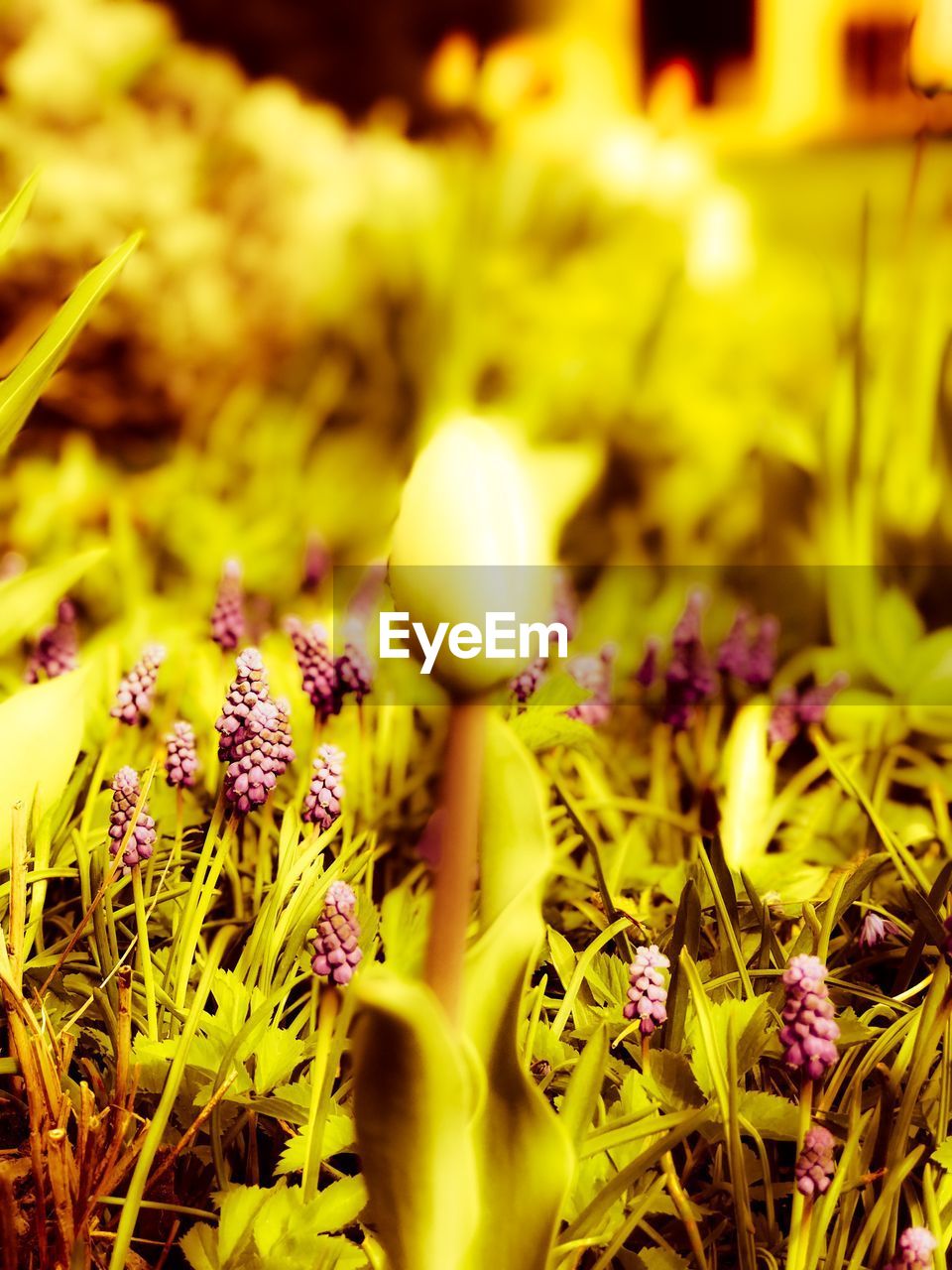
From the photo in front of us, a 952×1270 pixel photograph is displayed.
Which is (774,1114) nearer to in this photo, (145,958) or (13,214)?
(145,958)

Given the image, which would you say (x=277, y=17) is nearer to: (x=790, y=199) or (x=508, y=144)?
(x=508, y=144)

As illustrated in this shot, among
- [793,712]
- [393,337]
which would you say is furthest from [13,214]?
[393,337]

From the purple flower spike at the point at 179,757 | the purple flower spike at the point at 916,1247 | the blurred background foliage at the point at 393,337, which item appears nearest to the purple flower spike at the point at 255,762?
the purple flower spike at the point at 179,757

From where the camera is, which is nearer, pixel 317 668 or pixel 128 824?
pixel 128 824

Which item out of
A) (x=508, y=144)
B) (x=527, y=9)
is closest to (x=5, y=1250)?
(x=508, y=144)

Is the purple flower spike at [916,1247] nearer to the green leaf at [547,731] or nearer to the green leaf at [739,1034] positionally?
the green leaf at [739,1034]

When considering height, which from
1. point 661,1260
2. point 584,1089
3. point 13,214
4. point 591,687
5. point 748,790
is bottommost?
point 661,1260

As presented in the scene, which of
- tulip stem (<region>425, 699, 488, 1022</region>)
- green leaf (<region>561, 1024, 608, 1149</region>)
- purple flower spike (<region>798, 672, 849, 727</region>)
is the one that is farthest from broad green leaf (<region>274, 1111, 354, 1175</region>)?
purple flower spike (<region>798, 672, 849, 727</region>)

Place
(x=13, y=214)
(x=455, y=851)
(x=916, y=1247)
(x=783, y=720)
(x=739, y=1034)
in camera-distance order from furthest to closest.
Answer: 1. (x=783, y=720)
2. (x=13, y=214)
3. (x=739, y=1034)
4. (x=916, y=1247)
5. (x=455, y=851)
